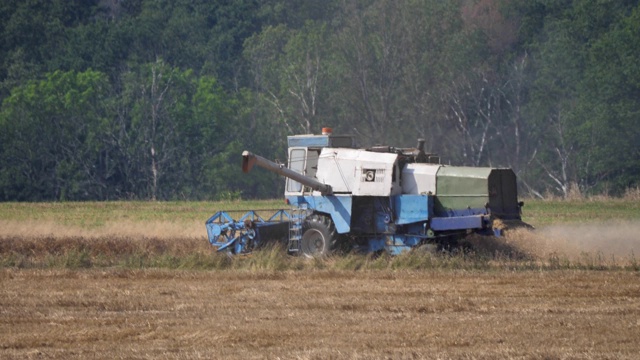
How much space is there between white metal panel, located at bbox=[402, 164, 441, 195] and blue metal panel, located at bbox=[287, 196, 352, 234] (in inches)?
48.7

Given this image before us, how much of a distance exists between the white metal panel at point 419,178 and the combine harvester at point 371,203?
20mm

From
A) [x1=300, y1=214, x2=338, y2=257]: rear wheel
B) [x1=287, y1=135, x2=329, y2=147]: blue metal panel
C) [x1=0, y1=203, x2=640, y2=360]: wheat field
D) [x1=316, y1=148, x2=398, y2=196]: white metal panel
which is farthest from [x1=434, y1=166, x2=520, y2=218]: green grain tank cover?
[x1=287, y1=135, x2=329, y2=147]: blue metal panel

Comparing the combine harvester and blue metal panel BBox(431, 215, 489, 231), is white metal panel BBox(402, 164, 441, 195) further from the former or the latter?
blue metal panel BBox(431, 215, 489, 231)

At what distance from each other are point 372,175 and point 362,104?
115 feet

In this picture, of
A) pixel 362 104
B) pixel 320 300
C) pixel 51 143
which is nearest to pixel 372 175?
pixel 320 300

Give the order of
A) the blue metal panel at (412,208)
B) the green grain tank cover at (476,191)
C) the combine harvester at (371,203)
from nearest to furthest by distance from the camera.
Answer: the green grain tank cover at (476,191) → the combine harvester at (371,203) → the blue metal panel at (412,208)

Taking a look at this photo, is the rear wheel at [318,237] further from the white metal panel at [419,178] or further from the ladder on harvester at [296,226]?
the white metal panel at [419,178]

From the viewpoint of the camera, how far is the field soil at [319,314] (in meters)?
12.6

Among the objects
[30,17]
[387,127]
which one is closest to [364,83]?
[387,127]

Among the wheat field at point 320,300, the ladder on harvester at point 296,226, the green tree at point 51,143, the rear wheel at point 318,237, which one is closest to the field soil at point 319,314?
the wheat field at point 320,300

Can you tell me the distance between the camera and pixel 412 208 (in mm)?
22297

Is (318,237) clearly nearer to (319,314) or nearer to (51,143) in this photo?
(319,314)

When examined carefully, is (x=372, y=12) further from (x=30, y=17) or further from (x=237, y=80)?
(x=30, y=17)

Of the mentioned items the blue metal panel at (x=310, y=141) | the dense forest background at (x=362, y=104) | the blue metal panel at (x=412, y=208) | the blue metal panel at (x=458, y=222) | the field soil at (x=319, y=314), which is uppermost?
the dense forest background at (x=362, y=104)
